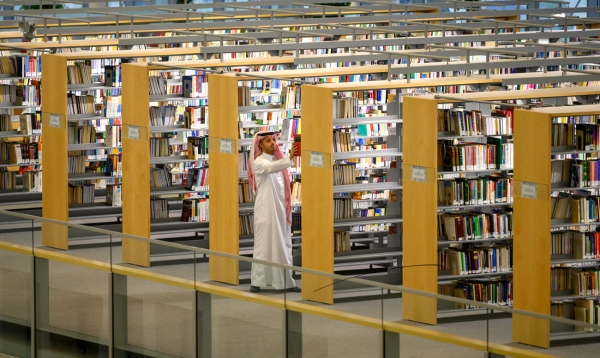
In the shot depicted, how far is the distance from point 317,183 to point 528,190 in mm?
2038

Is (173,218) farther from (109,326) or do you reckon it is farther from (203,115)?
(109,326)

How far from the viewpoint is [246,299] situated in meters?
7.36

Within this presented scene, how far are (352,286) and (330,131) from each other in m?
2.60

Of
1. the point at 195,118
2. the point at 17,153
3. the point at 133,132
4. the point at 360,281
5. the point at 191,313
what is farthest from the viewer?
the point at 17,153

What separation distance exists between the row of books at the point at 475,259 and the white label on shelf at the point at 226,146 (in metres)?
2.21

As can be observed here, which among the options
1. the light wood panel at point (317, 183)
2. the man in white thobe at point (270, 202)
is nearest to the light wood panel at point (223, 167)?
the man in white thobe at point (270, 202)

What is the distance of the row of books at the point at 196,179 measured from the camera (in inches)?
465

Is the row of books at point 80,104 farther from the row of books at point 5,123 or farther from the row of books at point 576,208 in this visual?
the row of books at point 576,208

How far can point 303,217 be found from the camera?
399 inches

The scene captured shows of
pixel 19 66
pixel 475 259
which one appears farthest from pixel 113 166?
pixel 475 259

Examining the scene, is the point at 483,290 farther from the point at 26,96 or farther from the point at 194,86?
the point at 26,96

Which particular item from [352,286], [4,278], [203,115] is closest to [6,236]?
[4,278]

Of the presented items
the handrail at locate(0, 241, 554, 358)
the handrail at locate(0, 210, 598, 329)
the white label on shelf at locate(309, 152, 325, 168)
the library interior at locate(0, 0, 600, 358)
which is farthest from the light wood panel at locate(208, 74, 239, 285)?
the handrail at locate(0, 210, 598, 329)

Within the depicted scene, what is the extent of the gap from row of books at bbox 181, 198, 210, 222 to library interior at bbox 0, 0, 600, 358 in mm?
13
